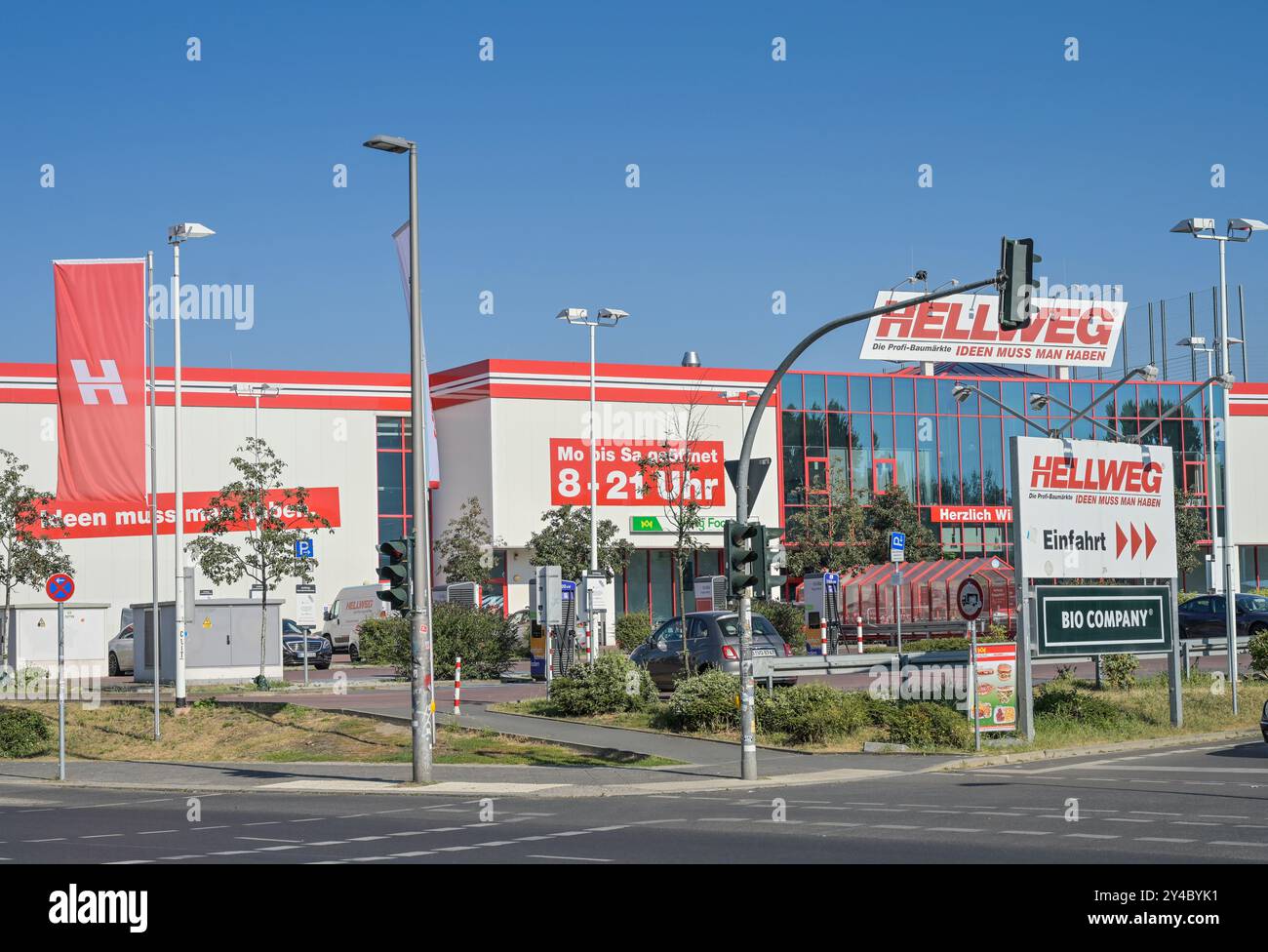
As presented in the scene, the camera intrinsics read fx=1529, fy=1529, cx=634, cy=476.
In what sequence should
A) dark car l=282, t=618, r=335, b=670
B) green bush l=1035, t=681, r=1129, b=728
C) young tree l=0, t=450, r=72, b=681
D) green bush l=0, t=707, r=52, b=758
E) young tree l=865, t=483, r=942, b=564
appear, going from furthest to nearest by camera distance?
young tree l=865, t=483, r=942, b=564 → dark car l=282, t=618, r=335, b=670 → young tree l=0, t=450, r=72, b=681 → green bush l=0, t=707, r=52, b=758 → green bush l=1035, t=681, r=1129, b=728

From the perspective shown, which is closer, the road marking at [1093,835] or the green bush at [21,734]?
the road marking at [1093,835]

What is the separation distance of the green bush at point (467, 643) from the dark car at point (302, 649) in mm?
10676

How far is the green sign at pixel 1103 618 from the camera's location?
81.6ft

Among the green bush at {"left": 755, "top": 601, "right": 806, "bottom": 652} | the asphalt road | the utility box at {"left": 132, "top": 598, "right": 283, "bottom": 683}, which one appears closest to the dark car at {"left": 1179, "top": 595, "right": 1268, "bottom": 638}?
the green bush at {"left": 755, "top": 601, "right": 806, "bottom": 652}

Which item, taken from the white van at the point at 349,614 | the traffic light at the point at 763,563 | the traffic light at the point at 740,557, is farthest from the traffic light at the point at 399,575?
the white van at the point at 349,614

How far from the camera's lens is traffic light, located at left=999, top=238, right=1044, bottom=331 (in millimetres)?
17000

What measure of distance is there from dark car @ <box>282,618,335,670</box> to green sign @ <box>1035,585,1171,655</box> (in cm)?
3001

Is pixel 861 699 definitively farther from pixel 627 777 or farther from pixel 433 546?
pixel 433 546

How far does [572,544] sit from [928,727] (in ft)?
105

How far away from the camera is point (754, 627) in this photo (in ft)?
102

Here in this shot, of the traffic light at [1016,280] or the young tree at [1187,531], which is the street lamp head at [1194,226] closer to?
the traffic light at [1016,280]

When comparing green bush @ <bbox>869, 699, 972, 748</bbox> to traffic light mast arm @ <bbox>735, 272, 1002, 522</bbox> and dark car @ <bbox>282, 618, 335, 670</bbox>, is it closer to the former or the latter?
traffic light mast arm @ <bbox>735, 272, 1002, 522</bbox>
